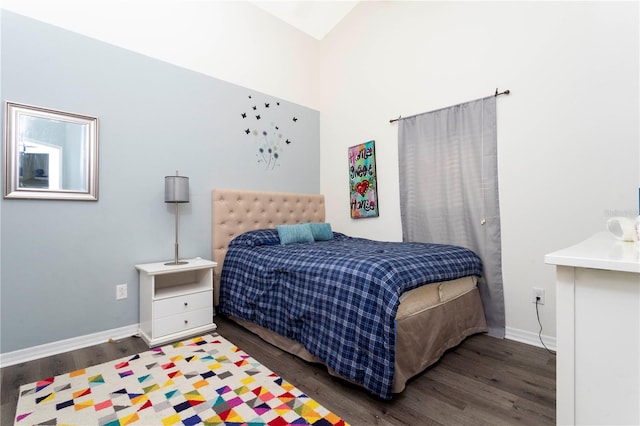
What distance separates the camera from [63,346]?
2.14 m

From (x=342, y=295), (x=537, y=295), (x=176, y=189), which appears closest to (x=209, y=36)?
(x=176, y=189)

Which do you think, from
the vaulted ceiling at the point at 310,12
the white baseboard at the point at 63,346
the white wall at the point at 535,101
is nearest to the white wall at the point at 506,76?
the white wall at the point at 535,101

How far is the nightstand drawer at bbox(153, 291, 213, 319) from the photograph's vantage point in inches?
88.4

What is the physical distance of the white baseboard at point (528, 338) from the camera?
2140mm

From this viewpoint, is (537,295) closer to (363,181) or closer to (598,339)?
(598,339)

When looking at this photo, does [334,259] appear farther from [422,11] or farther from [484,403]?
[422,11]

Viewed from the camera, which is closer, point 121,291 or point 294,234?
point 121,291

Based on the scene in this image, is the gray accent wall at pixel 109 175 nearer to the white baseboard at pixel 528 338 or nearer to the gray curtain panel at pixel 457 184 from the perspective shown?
the gray curtain panel at pixel 457 184

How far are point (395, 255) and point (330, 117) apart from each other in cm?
243

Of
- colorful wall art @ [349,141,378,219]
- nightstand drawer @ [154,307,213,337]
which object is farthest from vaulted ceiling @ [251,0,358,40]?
nightstand drawer @ [154,307,213,337]

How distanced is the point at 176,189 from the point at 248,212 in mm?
826

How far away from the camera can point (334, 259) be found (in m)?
1.90

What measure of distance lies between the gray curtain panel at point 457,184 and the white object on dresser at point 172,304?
190cm

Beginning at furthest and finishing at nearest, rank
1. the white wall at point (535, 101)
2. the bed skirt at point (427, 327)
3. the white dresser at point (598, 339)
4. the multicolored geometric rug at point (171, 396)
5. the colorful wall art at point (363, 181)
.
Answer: the colorful wall art at point (363, 181), the white wall at point (535, 101), the bed skirt at point (427, 327), the multicolored geometric rug at point (171, 396), the white dresser at point (598, 339)
